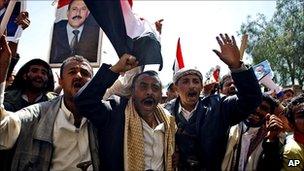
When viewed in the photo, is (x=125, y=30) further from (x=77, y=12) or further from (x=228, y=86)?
(x=228, y=86)

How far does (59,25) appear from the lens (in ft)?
16.3

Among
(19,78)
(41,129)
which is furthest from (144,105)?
(19,78)

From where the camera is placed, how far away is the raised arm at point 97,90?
3.08 metres

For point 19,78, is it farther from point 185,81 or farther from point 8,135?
point 185,81

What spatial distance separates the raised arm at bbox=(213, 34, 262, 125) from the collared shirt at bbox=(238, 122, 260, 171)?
312 mm

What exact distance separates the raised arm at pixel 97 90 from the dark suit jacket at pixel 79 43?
1.70m

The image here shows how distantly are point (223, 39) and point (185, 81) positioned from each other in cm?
81

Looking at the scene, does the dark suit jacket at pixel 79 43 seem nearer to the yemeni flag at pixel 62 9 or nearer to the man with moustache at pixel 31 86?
the yemeni flag at pixel 62 9

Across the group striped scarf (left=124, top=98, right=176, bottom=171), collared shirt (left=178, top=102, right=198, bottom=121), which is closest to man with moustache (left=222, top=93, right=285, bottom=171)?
collared shirt (left=178, top=102, right=198, bottom=121)

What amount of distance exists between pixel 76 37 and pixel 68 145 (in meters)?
2.02

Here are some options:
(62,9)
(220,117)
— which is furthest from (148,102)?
(62,9)

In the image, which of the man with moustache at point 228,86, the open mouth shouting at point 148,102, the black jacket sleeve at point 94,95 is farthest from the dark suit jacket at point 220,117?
the man with moustache at point 228,86

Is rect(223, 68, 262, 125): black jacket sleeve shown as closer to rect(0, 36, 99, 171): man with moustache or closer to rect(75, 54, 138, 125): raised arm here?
rect(75, 54, 138, 125): raised arm

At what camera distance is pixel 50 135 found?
3.12 metres
